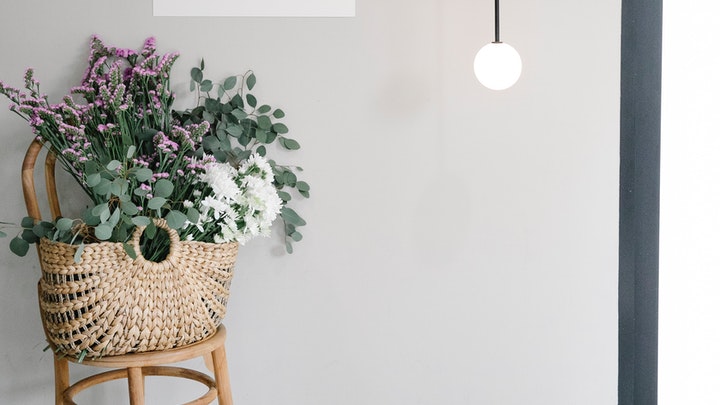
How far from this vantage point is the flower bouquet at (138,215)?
1.32 m

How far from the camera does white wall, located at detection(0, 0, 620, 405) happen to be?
5.50 ft

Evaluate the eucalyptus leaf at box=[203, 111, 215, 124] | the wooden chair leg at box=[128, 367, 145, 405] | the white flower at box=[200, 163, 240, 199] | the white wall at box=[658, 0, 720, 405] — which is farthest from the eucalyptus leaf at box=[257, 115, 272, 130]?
the white wall at box=[658, 0, 720, 405]

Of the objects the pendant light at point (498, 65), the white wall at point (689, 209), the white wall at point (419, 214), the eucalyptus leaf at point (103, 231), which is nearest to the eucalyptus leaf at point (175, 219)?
the eucalyptus leaf at point (103, 231)

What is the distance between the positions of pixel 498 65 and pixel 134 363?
37.0 inches

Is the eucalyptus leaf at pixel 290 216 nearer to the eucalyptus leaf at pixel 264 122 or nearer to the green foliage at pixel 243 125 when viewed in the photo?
the green foliage at pixel 243 125

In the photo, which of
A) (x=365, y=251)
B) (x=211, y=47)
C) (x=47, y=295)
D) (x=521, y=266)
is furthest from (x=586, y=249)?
(x=47, y=295)

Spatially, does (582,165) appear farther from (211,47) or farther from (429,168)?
(211,47)

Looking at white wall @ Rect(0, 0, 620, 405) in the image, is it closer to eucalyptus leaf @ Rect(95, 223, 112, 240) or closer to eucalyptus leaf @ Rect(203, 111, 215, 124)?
eucalyptus leaf @ Rect(203, 111, 215, 124)

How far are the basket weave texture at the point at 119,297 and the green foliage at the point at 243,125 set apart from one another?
0.29 meters

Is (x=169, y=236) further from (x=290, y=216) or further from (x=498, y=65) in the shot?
(x=498, y=65)

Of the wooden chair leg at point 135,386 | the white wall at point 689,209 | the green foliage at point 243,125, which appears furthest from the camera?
the white wall at point 689,209

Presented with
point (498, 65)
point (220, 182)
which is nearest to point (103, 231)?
point (220, 182)

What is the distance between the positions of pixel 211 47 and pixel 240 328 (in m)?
0.66

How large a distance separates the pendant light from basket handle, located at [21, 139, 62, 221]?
3.05 feet
